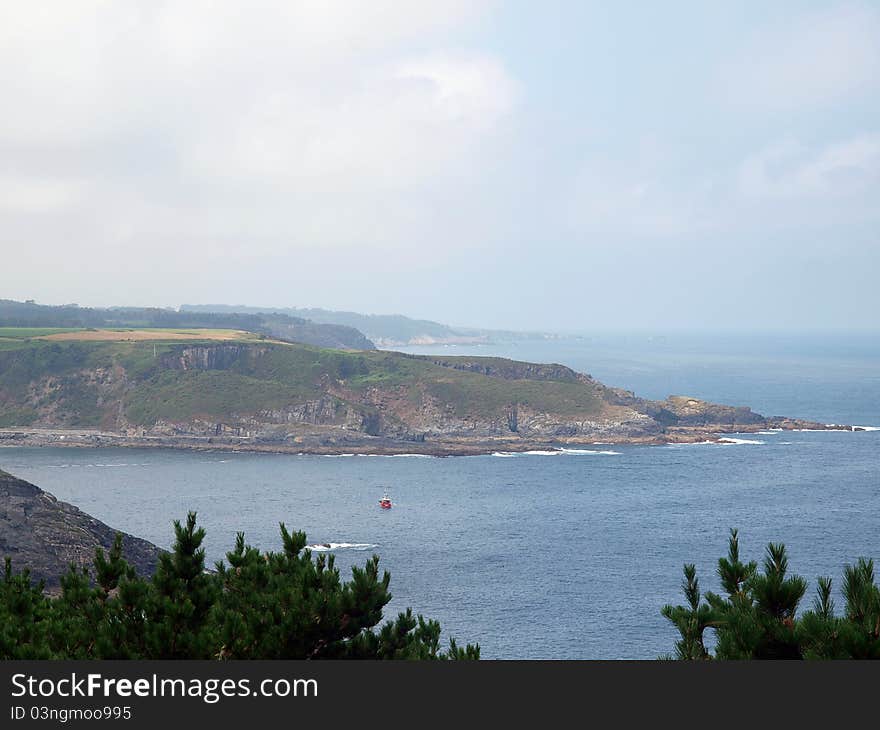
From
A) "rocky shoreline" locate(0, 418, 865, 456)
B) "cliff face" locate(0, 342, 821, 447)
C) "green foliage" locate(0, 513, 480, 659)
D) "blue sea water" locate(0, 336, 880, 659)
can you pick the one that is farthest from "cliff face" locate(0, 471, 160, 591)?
"cliff face" locate(0, 342, 821, 447)

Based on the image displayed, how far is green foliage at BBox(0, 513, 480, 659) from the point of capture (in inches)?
551

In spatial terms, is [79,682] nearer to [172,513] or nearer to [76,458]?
[172,513]

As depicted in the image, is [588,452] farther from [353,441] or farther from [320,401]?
[320,401]

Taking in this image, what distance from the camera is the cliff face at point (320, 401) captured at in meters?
128

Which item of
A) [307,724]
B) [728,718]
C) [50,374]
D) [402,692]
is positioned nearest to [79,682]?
[307,724]

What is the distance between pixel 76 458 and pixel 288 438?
25.9 metres

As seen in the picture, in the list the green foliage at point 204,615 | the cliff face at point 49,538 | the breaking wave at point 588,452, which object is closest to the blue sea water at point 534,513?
the breaking wave at point 588,452

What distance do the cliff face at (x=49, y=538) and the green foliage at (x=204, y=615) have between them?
33024 mm

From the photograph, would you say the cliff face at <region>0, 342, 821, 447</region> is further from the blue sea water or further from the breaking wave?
the blue sea water

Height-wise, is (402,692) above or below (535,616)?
above

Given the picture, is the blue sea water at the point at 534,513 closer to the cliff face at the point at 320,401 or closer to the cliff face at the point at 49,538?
the cliff face at the point at 49,538

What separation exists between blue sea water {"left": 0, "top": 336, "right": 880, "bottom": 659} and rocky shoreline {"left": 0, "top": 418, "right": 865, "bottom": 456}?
4366 mm

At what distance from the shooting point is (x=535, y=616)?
160 ft

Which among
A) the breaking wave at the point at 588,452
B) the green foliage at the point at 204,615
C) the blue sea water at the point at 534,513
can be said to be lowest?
the blue sea water at the point at 534,513
